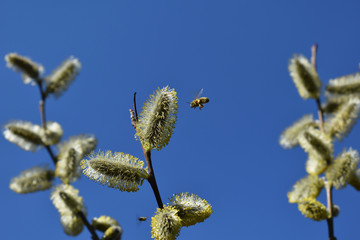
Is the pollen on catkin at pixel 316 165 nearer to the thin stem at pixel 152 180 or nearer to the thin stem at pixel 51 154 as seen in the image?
the thin stem at pixel 152 180

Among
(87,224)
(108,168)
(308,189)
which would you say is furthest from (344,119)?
(87,224)

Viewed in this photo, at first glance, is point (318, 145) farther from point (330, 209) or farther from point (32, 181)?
point (32, 181)

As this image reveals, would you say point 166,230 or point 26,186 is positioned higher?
point 26,186

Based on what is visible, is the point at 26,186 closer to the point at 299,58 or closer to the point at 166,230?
the point at 166,230

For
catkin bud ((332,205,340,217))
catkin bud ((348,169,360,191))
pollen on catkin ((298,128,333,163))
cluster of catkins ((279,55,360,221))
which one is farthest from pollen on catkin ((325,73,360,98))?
catkin bud ((332,205,340,217))

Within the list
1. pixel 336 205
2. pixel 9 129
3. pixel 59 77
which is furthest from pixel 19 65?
pixel 336 205

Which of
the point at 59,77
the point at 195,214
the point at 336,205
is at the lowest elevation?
the point at 336,205
